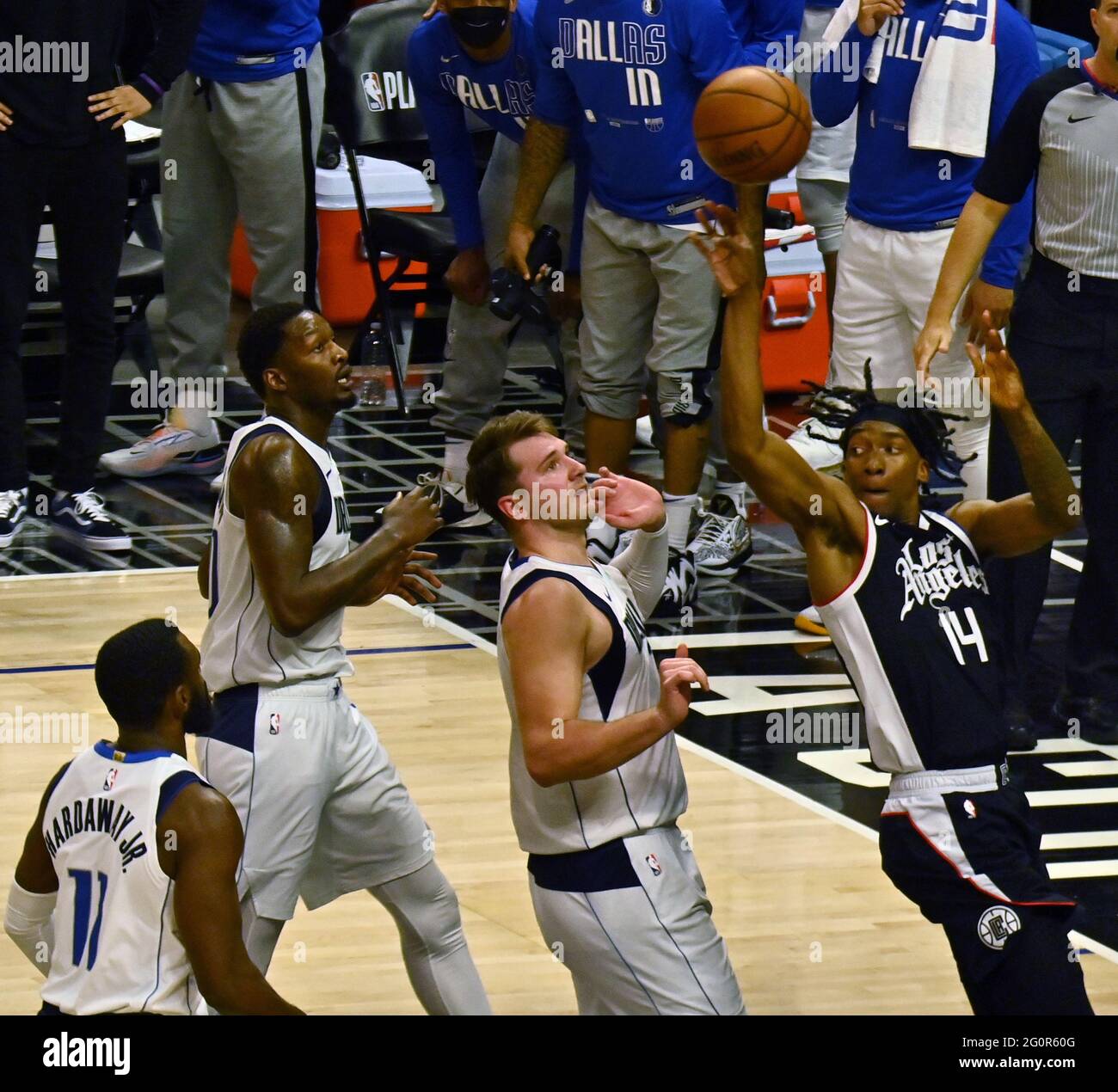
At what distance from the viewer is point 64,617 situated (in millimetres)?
7914

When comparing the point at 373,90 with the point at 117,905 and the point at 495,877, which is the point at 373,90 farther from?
the point at 117,905

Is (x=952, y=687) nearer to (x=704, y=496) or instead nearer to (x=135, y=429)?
(x=704, y=496)

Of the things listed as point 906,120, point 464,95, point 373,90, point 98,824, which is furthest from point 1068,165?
point 373,90

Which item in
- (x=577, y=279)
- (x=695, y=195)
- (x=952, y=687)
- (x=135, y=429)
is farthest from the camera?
(x=135, y=429)

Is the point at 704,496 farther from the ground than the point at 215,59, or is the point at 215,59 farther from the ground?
the point at 215,59

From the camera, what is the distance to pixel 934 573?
4629mm

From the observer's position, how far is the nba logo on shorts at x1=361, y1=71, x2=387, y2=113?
10.5 meters

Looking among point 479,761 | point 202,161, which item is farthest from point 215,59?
point 479,761

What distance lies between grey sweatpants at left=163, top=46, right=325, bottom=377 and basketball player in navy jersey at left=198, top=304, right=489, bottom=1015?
14.0 feet

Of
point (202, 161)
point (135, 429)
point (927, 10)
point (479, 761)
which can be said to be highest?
point (927, 10)

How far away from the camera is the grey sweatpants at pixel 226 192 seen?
9.02 metres

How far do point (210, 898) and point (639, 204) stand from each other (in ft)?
15.4

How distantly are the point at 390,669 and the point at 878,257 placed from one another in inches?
84.0
